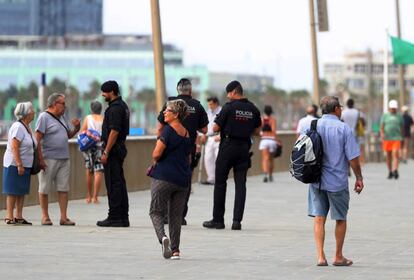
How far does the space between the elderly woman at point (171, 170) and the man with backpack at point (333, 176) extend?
1337mm

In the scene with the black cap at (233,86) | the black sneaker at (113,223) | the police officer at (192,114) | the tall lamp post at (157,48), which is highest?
the tall lamp post at (157,48)

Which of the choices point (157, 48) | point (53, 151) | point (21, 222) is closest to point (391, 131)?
point (157, 48)

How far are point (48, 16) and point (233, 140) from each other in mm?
142058

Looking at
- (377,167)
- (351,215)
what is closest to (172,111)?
(351,215)

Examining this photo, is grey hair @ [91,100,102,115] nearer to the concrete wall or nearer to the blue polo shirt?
the concrete wall

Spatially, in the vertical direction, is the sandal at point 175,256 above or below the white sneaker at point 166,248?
below

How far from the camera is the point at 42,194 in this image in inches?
688

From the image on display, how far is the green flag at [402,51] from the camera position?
141ft

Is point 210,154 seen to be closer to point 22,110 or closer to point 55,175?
point 55,175

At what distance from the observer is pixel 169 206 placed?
14.0 m

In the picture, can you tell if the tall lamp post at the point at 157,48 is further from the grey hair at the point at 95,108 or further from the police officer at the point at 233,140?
the police officer at the point at 233,140

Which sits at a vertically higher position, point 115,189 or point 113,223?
point 115,189

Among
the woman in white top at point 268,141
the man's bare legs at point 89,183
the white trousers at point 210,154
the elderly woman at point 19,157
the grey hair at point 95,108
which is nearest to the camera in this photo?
the elderly woman at point 19,157

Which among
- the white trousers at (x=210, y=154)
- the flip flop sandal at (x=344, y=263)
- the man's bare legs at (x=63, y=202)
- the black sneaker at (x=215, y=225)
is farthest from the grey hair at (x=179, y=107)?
the white trousers at (x=210, y=154)
